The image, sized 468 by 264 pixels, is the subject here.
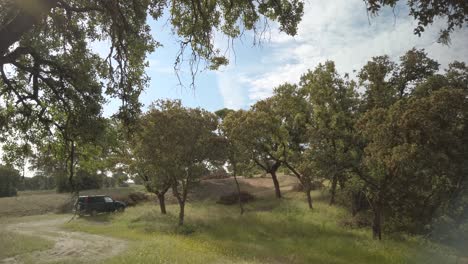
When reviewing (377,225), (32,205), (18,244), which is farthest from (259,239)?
(32,205)

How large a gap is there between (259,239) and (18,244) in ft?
52.6

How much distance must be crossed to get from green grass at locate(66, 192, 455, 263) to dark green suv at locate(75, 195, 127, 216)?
3731 mm

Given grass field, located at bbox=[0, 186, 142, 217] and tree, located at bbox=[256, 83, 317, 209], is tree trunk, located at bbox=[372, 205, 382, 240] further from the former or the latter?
grass field, located at bbox=[0, 186, 142, 217]

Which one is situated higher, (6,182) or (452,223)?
(6,182)

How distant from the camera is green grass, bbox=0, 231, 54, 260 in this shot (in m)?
19.6

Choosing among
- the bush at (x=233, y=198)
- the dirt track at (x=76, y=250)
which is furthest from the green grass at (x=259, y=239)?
the bush at (x=233, y=198)

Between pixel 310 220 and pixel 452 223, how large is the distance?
1142 cm

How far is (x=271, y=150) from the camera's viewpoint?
1925 inches

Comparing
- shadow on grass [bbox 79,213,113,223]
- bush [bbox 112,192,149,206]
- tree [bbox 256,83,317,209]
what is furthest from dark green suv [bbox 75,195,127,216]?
tree [bbox 256,83,317,209]

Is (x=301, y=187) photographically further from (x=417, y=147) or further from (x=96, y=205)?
(x=417, y=147)

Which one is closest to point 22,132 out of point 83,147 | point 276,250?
point 83,147

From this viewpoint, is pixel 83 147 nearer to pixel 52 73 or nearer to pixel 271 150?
pixel 52 73

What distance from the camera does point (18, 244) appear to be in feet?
70.2

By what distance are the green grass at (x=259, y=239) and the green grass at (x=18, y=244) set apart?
17.4 feet
